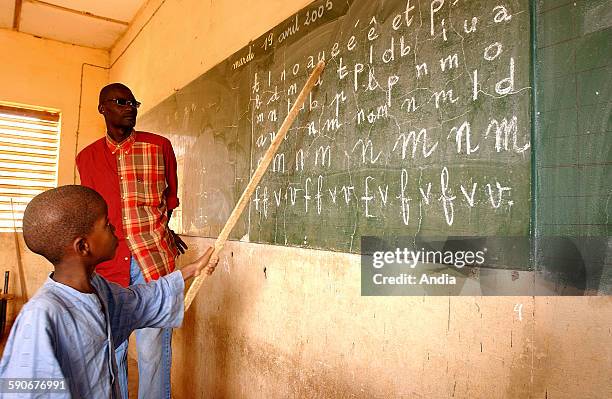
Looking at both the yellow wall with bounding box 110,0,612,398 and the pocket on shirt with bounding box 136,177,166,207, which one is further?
the pocket on shirt with bounding box 136,177,166,207

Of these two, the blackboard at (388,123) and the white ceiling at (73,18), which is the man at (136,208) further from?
the white ceiling at (73,18)

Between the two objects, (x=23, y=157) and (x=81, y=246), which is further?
(x=23, y=157)

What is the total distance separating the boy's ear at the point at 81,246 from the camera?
1054 mm

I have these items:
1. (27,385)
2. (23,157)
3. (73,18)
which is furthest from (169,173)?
(23,157)

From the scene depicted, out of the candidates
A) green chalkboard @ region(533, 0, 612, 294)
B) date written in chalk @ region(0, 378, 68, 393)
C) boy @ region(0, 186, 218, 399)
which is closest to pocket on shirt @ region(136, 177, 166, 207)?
boy @ region(0, 186, 218, 399)

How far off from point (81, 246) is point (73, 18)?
16.3 feet

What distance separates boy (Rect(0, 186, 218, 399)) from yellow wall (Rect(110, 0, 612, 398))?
804mm

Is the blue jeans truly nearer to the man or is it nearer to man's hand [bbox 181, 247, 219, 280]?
the man

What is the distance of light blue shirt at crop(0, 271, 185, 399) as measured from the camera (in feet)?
2.99

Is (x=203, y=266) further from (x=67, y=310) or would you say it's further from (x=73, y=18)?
(x=73, y=18)

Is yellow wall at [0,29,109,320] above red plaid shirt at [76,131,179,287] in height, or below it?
above

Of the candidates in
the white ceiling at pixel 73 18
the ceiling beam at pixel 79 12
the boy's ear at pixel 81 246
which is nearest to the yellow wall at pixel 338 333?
the boy's ear at pixel 81 246

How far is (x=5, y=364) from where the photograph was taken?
0.92m

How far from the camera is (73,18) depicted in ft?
16.2
